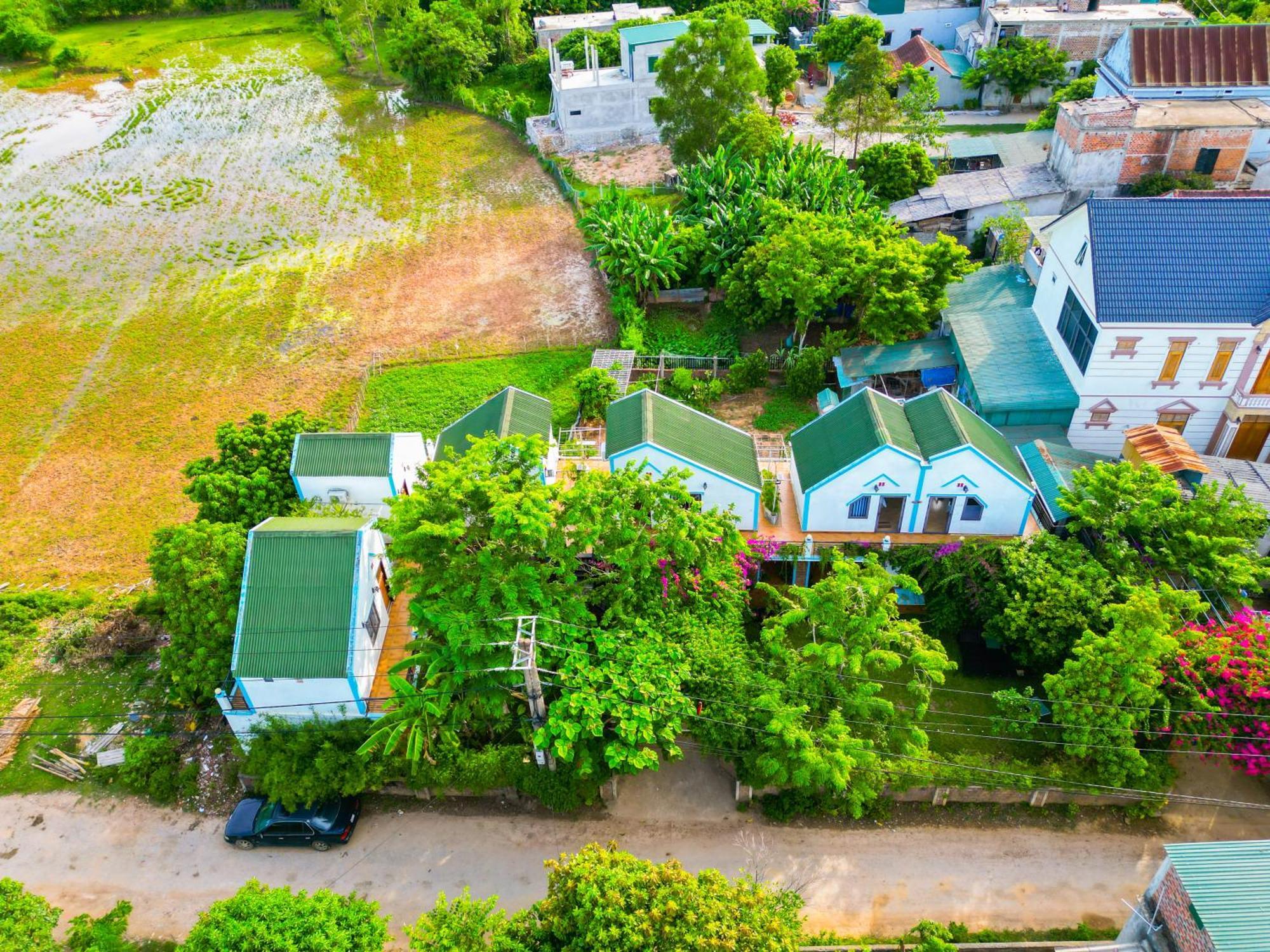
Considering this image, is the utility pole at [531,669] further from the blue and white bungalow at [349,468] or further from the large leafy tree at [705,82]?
the large leafy tree at [705,82]

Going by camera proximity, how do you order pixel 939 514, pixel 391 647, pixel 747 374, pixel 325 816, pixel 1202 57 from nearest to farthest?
pixel 325 816 → pixel 391 647 → pixel 939 514 → pixel 747 374 → pixel 1202 57

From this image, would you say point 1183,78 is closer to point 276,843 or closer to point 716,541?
point 716,541

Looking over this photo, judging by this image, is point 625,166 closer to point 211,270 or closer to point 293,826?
point 211,270

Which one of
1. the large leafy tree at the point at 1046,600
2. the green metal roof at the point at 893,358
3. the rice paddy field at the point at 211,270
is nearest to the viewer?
the large leafy tree at the point at 1046,600

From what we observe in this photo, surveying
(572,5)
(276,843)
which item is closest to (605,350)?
(276,843)

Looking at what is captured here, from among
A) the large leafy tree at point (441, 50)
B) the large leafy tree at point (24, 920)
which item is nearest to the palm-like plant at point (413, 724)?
the large leafy tree at point (24, 920)

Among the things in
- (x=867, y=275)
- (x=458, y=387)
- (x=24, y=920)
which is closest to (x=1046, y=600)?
(x=867, y=275)
